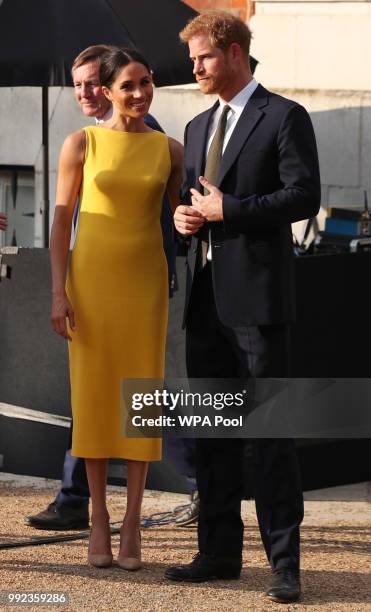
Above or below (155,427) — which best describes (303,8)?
above

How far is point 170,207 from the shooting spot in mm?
5949

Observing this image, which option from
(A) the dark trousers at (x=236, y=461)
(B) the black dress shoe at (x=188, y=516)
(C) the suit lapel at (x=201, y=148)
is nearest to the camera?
(A) the dark trousers at (x=236, y=461)

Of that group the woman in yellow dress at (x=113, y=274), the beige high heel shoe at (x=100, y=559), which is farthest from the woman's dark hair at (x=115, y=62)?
the beige high heel shoe at (x=100, y=559)

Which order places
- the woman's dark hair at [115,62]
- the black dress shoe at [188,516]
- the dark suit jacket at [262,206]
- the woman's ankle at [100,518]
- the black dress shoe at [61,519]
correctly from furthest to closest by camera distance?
the black dress shoe at [188,516] < the black dress shoe at [61,519] < the woman's ankle at [100,518] < the woman's dark hair at [115,62] < the dark suit jacket at [262,206]

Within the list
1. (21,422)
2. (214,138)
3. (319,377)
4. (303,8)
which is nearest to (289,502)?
(214,138)

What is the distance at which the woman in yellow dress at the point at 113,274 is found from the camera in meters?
5.49

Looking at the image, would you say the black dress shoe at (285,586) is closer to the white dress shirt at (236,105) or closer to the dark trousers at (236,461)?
the dark trousers at (236,461)

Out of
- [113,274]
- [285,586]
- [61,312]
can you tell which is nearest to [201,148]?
[113,274]

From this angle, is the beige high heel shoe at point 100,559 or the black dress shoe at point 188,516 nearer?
the beige high heel shoe at point 100,559

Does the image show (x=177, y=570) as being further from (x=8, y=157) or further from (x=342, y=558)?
(x=8, y=157)

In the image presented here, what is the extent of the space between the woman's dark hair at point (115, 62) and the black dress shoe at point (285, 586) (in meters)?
1.89

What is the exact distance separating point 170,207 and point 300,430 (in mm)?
1654


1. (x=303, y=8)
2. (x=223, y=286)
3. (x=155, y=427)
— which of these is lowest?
(x=155, y=427)

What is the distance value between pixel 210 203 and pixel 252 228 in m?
0.17
